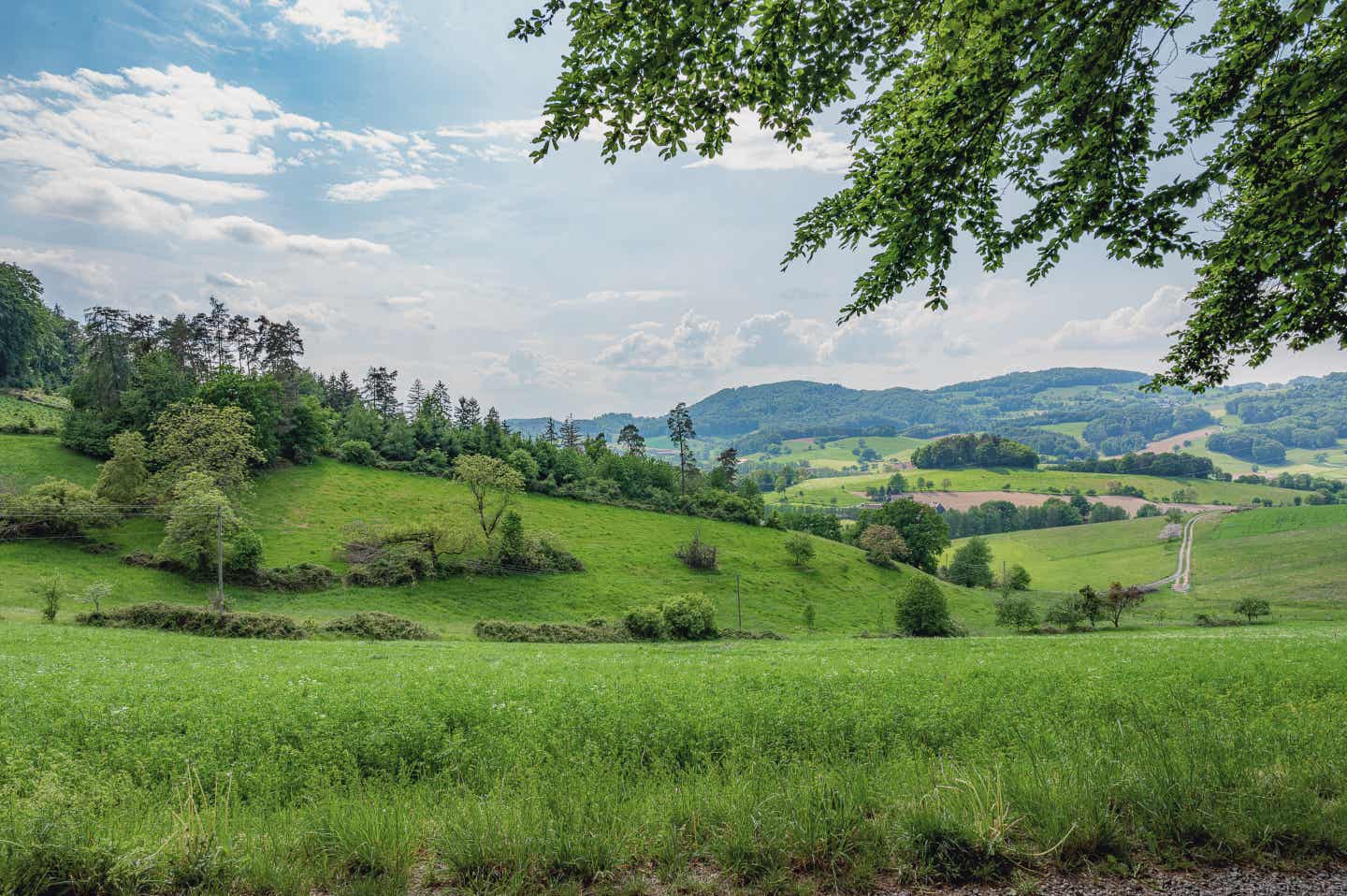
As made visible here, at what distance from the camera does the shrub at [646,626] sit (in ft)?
134

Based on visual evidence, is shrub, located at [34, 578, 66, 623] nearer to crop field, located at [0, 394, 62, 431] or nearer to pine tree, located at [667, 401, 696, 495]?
crop field, located at [0, 394, 62, 431]

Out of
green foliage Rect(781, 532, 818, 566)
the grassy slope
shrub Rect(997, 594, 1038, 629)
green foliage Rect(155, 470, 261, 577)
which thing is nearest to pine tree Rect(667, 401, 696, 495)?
the grassy slope

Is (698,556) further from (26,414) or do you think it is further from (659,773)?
(26,414)

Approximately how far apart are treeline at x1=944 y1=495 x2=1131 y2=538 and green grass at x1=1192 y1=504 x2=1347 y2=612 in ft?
81.3

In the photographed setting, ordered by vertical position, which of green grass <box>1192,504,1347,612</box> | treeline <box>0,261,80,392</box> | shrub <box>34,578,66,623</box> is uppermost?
treeline <box>0,261,80,392</box>

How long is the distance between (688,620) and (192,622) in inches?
1122

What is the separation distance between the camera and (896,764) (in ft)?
17.9

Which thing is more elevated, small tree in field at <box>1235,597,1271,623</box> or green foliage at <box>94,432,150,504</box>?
green foliage at <box>94,432,150,504</box>

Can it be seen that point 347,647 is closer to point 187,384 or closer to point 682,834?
point 682,834

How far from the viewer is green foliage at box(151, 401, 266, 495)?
2076 inches

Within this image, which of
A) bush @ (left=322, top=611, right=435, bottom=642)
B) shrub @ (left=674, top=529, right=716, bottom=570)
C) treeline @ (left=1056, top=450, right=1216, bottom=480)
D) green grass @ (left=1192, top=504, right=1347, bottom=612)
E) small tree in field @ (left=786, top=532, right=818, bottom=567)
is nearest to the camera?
bush @ (left=322, top=611, right=435, bottom=642)

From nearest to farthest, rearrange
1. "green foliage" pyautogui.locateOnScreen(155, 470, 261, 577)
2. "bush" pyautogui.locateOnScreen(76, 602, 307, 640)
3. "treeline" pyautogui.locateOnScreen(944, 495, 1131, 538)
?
"bush" pyautogui.locateOnScreen(76, 602, 307, 640)
"green foliage" pyautogui.locateOnScreen(155, 470, 261, 577)
"treeline" pyautogui.locateOnScreen(944, 495, 1131, 538)

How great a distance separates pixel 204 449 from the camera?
177ft

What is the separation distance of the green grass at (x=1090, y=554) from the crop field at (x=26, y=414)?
13230cm
